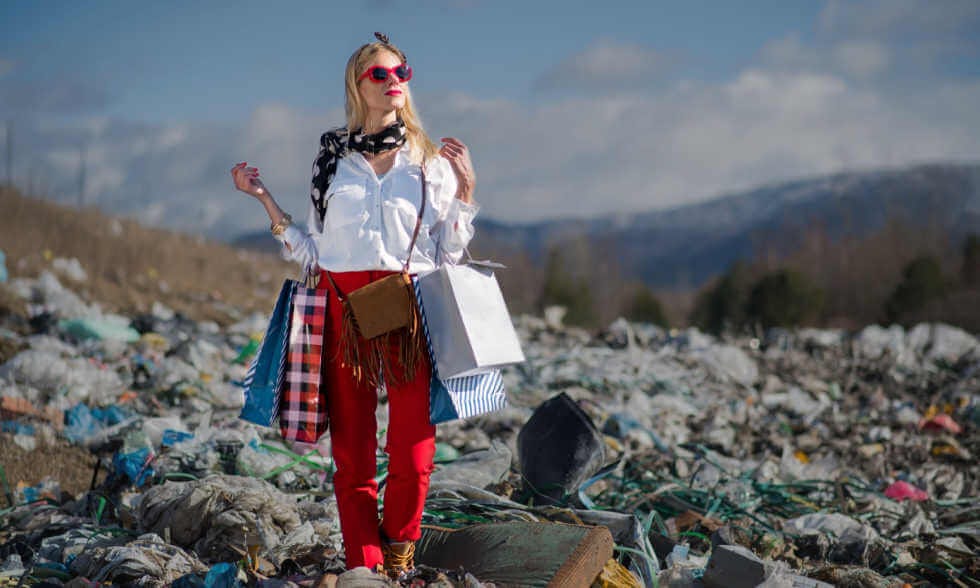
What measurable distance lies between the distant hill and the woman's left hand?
7288cm

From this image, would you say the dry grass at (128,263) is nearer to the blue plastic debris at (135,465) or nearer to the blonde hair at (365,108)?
the blue plastic debris at (135,465)

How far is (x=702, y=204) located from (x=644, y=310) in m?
108

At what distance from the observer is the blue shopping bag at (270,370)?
2484 mm

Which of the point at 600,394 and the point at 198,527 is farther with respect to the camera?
the point at 600,394

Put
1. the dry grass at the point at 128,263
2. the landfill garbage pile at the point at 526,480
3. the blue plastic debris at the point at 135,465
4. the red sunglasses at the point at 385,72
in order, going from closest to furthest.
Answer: the red sunglasses at the point at 385,72 < the landfill garbage pile at the point at 526,480 < the blue plastic debris at the point at 135,465 < the dry grass at the point at 128,263

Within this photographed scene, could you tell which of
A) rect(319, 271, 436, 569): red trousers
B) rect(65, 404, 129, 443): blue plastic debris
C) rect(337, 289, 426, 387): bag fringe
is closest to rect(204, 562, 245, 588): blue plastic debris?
rect(319, 271, 436, 569): red trousers

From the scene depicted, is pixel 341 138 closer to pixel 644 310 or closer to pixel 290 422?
pixel 290 422

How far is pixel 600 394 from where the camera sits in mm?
6477

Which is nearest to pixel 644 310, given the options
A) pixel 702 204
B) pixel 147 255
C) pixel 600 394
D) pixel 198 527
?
pixel 147 255

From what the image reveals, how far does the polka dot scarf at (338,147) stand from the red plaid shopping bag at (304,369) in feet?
0.92

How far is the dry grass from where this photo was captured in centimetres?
1088

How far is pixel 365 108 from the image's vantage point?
253 cm

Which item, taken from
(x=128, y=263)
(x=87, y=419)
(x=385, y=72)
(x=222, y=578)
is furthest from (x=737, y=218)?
(x=222, y=578)

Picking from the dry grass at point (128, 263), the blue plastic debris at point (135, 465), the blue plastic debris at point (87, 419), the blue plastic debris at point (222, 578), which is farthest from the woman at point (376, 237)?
the dry grass at point (128, 263)
